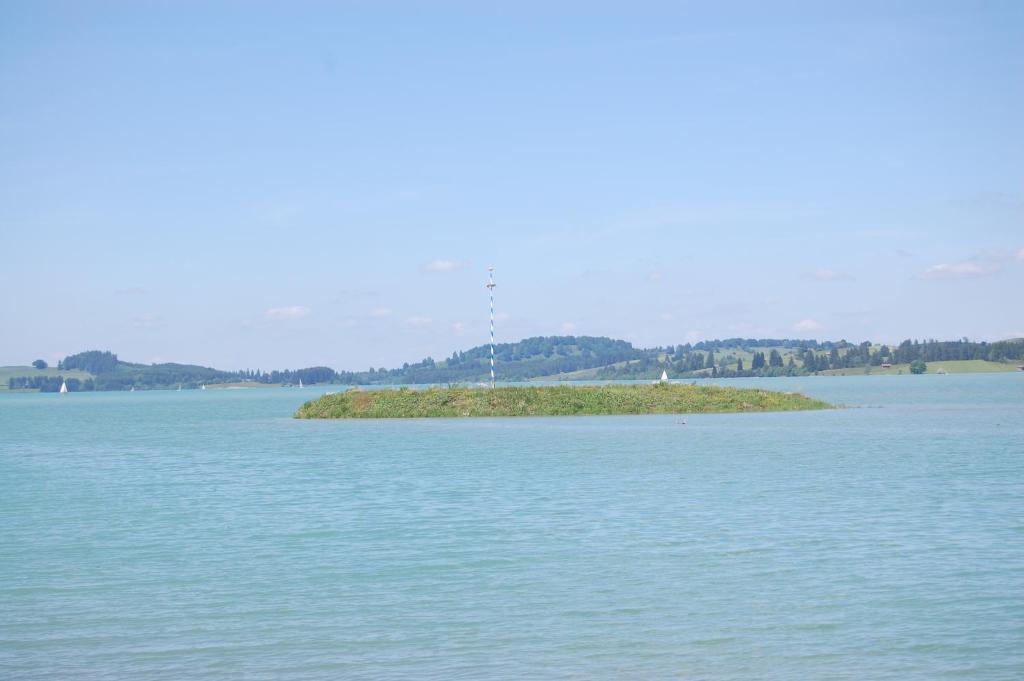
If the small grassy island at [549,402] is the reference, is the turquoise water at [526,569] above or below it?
below

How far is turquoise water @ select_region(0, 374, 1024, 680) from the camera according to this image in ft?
60.5

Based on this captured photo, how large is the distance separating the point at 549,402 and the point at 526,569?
7957 cm

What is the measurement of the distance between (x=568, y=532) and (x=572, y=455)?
27963 millimetres

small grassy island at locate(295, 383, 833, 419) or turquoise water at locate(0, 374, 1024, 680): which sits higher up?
small grassy island at locate(295, 383, 833, 419)

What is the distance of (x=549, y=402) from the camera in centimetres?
10538

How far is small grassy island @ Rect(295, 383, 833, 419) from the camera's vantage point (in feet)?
344

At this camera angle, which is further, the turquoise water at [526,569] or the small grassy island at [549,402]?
the small grassy island at [549,402]

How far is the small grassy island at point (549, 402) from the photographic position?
105m

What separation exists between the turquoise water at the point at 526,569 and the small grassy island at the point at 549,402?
48.2 meters

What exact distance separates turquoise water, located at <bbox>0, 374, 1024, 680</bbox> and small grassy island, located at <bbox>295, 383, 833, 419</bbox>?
48231mm

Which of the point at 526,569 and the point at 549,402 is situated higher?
the point at 549,402

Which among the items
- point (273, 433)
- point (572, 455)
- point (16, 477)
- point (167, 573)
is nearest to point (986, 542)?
point (167, 573)

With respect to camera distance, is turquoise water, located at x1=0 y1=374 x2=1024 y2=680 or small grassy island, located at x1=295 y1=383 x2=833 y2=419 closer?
turquoise water, located at x1=0 y1=374 x2=1024 y2=680

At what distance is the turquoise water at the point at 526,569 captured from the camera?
18.5m
